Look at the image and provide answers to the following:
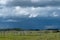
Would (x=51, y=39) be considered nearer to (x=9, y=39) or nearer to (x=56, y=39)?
(x=56, y=39)

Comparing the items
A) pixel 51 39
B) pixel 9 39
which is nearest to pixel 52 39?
pixel 51 39

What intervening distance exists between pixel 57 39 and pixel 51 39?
0.88 m

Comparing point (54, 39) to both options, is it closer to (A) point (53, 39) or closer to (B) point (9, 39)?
(A) point (53, 39)

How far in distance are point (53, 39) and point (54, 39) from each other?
167 millimetres

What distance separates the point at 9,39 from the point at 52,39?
610cm

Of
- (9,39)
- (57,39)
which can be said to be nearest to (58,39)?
(57,39)

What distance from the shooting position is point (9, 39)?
29.6 m

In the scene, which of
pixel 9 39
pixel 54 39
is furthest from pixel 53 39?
pixel 9 39

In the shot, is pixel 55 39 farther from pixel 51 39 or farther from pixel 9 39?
pixel 9 39

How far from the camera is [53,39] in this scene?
2888 centimetres

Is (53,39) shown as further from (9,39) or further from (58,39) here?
(9,39)

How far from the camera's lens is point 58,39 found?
28.8 meters

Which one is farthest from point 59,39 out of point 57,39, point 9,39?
point 9,39

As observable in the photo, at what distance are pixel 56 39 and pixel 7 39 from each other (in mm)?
6998
